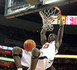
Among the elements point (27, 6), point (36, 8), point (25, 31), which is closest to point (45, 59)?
point (36, 8)

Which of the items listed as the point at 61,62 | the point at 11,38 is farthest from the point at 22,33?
the point at 61,62

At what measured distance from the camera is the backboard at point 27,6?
148 inches

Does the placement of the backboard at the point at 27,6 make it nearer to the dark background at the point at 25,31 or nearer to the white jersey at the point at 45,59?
the white jersey at the point at 45,59

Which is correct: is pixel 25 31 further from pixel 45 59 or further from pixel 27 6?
pixel 45 59

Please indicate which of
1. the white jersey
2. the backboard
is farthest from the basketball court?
the white jersey

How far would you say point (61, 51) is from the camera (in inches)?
538

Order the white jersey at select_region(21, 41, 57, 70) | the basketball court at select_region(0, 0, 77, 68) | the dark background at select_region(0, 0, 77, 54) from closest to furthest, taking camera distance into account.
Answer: the white jersey at select_region(21, 41, 57, 70) → the basketball court at select_region(0, 0, 77, 68) → the dark background at select_region(0, 0, 77, 54)

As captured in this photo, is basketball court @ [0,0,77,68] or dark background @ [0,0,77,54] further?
dark background @ [0,0,77,54]

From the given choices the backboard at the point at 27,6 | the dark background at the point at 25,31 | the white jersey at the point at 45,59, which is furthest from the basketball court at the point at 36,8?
the dark background at the point at 25,31

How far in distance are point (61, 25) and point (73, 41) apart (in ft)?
37.0

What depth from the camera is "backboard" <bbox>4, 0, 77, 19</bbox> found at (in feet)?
12.4

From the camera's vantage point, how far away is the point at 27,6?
429cm

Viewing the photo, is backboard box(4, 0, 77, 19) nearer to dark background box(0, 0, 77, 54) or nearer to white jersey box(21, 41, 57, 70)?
white jersey box(21, 41, 57, 70)

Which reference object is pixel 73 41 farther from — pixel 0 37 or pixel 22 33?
pixel 0 37
